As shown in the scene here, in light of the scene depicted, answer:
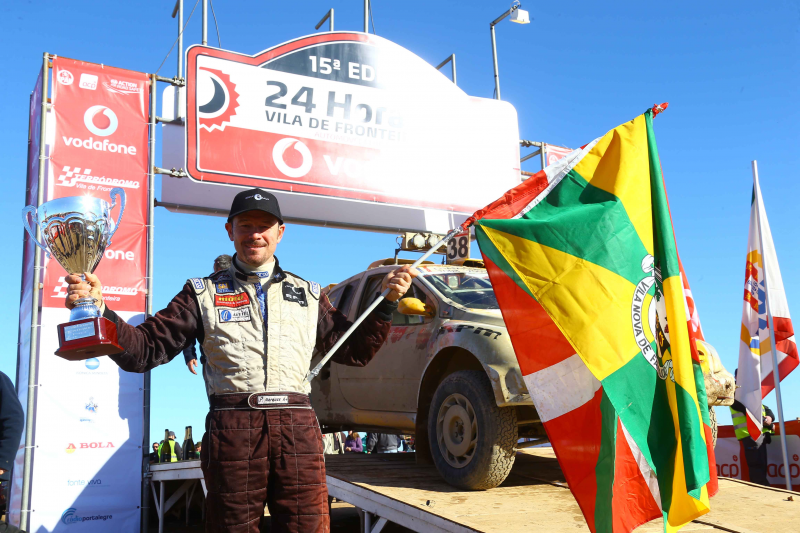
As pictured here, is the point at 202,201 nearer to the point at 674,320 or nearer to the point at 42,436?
the point at 42,436

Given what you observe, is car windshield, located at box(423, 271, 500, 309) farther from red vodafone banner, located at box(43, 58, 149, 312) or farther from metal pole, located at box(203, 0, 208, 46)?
metal pole, located at box(203, 0, 208, 46)

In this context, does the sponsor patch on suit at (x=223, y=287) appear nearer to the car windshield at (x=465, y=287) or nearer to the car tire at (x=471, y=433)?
the car tire at (x=471, y=433)

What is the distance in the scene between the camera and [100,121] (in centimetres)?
940

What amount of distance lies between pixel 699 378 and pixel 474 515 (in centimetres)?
150

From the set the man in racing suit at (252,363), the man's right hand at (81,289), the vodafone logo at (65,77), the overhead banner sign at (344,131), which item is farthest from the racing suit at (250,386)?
the overhead banner sign at (344,131)

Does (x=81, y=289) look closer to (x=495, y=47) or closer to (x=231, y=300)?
(x=231, y=300)

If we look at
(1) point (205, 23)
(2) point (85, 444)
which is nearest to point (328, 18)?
(1) point (205, 23)

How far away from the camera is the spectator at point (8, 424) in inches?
159

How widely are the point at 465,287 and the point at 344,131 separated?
659cm

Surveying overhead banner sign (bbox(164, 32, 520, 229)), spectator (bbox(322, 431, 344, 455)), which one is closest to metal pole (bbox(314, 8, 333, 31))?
overhead banner sign (bbox(164, 32, 520, 229))

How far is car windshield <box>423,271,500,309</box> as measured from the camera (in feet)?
18.6

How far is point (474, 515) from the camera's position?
4.16 m

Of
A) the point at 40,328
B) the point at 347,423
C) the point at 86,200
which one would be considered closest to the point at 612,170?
the point at 86,200

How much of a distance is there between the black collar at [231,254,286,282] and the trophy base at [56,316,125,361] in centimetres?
63
